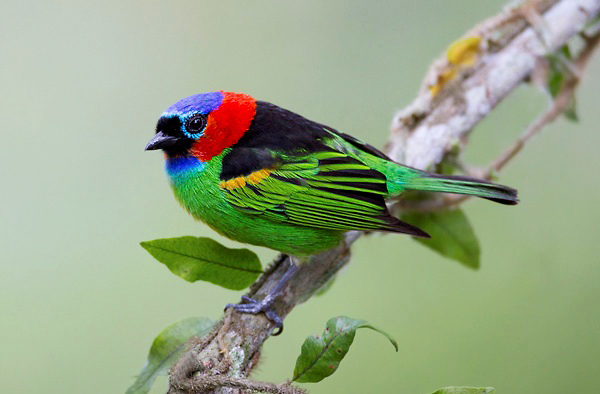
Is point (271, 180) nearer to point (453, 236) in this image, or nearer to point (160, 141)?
point (160, 141)

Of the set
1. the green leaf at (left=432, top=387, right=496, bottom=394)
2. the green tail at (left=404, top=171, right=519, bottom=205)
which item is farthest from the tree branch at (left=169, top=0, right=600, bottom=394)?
the green leaf at (left=432, top=387, right=496, bottom=394)

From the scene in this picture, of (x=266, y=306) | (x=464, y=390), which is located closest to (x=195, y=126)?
(x=266, y=306)

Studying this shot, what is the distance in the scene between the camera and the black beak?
2096mm

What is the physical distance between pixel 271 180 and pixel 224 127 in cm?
23

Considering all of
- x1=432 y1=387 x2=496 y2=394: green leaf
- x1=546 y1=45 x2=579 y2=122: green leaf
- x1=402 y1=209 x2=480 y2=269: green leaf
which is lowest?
x1=432 y1=387 x2=496 y2=394: green leaf

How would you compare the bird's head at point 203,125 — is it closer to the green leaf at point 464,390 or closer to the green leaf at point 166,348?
the green leaf at point 166,348

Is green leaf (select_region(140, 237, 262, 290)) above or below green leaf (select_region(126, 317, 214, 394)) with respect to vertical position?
above

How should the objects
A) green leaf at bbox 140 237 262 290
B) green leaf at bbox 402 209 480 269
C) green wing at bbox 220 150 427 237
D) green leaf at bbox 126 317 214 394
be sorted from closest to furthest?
green leaf at bbox 126 317 214 394 < green leaf at bbox 140 237 262 290 < green wing at bbox 220 150 427 237 < green leaf at bbox 402 209 480 269

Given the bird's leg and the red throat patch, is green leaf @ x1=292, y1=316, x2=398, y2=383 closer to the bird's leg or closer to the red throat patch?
the bird's leg

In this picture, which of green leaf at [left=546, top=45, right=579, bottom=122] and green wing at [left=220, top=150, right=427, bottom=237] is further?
green leaf at [left=546, top=45, right=579, bottom=122]

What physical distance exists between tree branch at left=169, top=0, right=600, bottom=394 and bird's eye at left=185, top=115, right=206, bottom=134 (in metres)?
0.48

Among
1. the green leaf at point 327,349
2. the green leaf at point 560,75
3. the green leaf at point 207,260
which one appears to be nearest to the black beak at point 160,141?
the green leaf at point 207,260

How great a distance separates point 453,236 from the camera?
237cm

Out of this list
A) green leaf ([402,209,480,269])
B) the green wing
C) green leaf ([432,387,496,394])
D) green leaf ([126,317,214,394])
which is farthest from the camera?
green leaf ([402,209,480,269])
